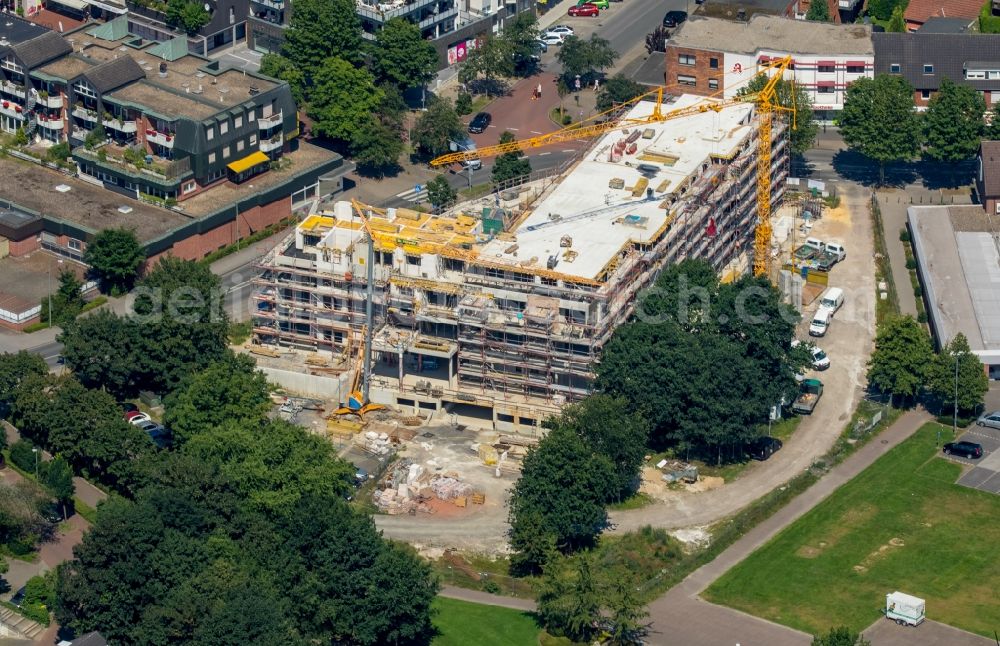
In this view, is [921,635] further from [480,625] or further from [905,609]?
[480,625]

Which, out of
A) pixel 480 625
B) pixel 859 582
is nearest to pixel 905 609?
pixel 859 582

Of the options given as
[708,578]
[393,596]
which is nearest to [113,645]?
[393,596]

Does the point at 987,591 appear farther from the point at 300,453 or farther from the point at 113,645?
the point at 113,645

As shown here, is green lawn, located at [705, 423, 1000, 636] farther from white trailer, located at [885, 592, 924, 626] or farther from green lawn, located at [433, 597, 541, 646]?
green lawn, located at [433, 597, 541, 646]

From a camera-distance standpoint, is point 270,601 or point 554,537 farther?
point 554,537

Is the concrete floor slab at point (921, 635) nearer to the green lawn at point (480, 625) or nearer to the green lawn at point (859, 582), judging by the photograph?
the green lawn at point (859, 582)

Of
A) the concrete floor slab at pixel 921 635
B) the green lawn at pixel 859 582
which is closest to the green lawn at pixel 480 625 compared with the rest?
the green lawn at pixel 859 582

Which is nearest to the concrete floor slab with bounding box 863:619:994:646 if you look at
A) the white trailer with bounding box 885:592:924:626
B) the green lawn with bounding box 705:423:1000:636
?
the white trailer with bounding box 885:592:924:626
